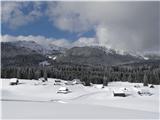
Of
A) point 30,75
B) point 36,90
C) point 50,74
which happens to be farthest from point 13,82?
point 50,74

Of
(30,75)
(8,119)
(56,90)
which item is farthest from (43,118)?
(30,75)

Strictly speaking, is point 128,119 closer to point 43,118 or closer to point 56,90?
point 43,118

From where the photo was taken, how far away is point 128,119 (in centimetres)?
1948

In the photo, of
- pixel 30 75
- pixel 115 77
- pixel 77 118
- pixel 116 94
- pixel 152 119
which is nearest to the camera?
pixel 77 118

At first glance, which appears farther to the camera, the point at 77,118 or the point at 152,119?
the point at 152,119

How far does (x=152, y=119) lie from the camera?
20.4 meters

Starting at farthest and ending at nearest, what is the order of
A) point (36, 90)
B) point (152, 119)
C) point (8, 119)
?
point (36, 90) → point (152, 119) → point (8, 119)

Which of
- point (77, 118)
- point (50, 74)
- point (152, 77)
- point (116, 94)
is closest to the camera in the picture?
point (77, 118)

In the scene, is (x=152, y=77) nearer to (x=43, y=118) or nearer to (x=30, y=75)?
(x=30, y=75)

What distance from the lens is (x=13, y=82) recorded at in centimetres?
8694

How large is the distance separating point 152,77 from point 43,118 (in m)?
116

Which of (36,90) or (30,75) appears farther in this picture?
(30,75)

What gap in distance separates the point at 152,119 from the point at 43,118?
27.1ft

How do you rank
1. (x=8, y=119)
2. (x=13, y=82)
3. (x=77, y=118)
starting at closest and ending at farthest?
(x=8, y=119), (x=77, y=118), (x=13, y=82)
